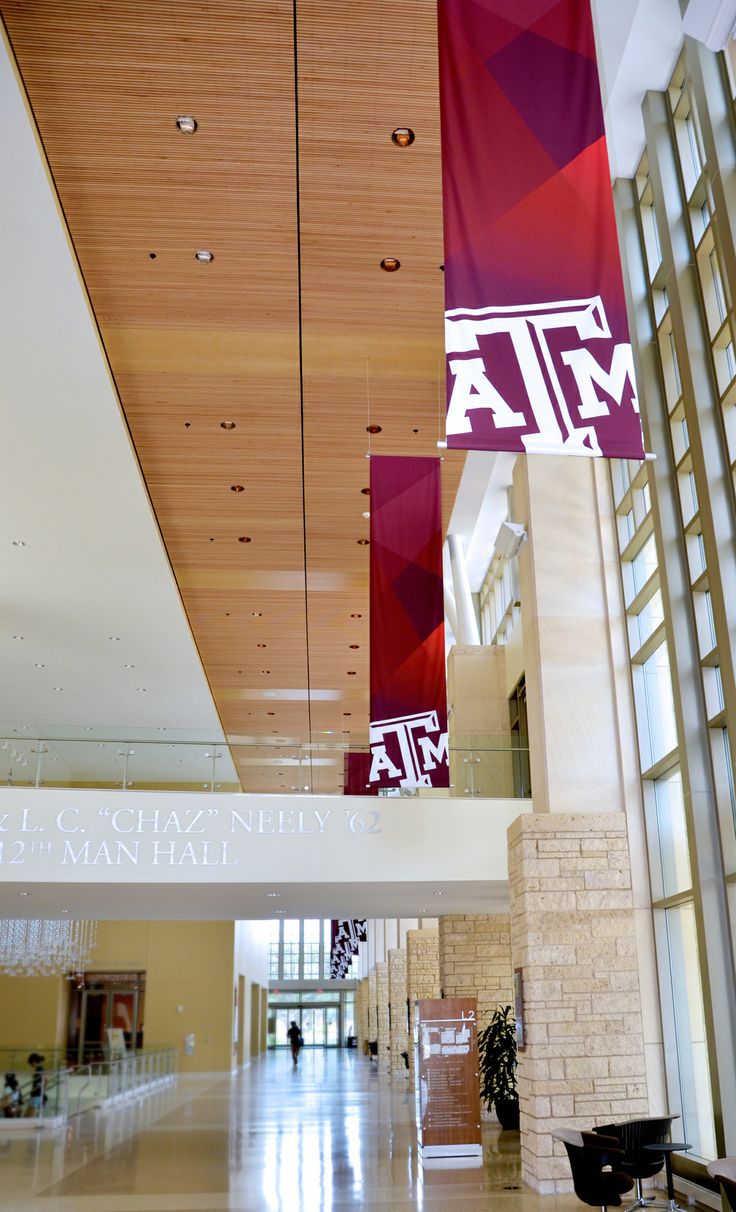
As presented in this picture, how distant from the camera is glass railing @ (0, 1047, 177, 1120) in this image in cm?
1622

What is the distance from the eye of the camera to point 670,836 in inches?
386

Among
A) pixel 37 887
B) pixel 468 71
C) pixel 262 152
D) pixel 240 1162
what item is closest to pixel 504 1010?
pixel 240 1162

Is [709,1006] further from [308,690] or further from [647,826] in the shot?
[308,690]

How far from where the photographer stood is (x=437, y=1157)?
11359mm

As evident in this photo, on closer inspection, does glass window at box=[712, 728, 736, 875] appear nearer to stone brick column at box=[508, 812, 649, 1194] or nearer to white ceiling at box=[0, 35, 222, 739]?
stone brick column at box=[508, 812, 649, 1194]

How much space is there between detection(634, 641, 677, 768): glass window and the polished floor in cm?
396

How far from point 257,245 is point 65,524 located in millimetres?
5171

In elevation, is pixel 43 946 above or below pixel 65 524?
below

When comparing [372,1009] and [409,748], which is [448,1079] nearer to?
[409,748]

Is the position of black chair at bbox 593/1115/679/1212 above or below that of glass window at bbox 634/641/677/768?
below

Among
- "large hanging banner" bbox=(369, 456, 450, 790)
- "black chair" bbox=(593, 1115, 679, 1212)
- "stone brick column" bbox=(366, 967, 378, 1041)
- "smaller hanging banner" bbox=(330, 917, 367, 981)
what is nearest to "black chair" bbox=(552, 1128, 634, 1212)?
"black chair" bbox=(593, 1115, 679, 1212)

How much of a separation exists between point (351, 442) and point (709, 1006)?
651cm

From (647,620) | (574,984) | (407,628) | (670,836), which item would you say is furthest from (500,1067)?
(407,628)

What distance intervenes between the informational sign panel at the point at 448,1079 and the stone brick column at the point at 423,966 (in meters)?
7.80
